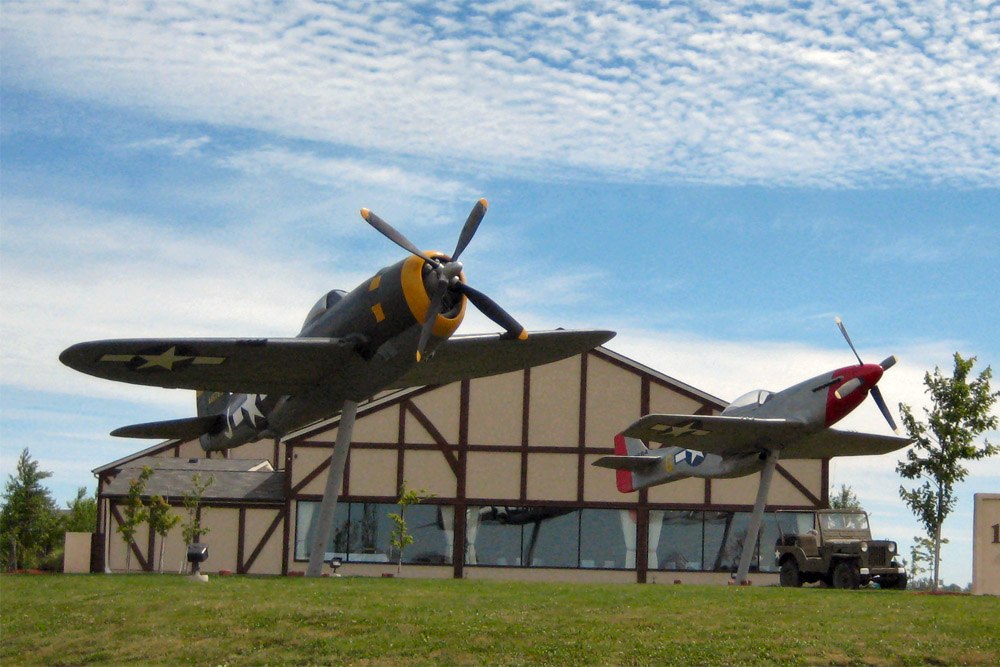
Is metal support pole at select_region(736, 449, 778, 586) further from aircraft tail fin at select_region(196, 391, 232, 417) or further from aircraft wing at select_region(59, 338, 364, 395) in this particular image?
aircraft tail fin at select_region(196, 391, 232, 417)

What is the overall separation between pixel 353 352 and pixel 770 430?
11.5 meters

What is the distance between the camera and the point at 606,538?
126 feet

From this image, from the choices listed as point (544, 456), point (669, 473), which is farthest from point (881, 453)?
point (544, 456)

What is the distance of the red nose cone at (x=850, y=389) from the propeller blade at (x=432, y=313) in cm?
1144

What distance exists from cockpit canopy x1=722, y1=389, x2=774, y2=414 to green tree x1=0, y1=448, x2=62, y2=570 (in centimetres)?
3696

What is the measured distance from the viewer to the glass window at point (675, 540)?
38344 millimetres

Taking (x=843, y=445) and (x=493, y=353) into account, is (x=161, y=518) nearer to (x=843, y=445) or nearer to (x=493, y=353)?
(x=493, y=353)

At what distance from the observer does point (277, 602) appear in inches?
688

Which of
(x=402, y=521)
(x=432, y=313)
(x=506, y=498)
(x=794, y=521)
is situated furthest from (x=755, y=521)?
(x=402, y=521)

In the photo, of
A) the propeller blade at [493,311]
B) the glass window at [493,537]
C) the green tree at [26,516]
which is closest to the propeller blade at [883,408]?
the propeller blade at [493,311]

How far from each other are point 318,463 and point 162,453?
37.4 ft

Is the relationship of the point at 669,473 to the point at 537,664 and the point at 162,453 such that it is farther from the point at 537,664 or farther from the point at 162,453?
the point at 162,453

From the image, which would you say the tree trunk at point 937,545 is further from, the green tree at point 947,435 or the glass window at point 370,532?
the glass window at point 370,532

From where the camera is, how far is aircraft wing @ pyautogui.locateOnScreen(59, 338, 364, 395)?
1639cm
